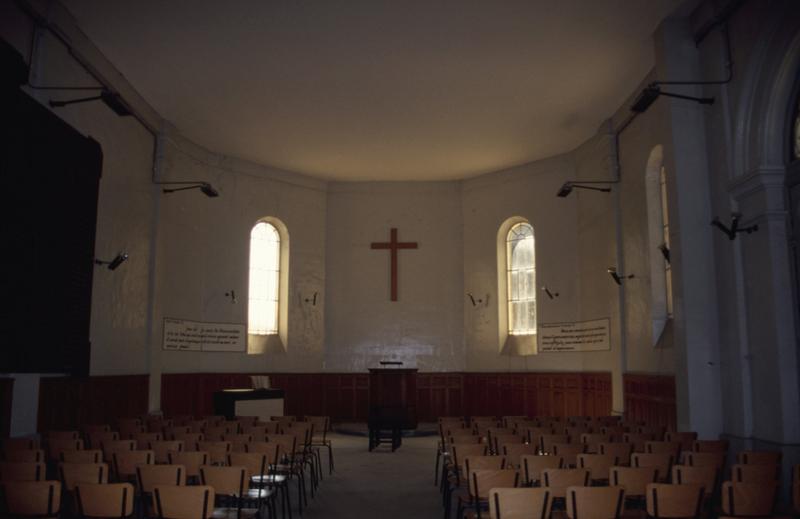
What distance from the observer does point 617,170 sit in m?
14.4

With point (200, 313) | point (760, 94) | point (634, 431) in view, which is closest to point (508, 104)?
point (760, 94)

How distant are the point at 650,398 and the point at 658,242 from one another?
2.82m

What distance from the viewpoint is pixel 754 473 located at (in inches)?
227

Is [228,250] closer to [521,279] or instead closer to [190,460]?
[521,279]

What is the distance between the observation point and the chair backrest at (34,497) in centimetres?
499

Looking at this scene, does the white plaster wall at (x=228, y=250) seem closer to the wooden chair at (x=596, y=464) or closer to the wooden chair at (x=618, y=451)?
the wooden chair at (x=618, y=451)

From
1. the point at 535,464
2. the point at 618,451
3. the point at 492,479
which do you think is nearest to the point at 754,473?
the point at 618,451

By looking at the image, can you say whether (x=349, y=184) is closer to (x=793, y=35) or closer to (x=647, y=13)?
(x=647, y=13)

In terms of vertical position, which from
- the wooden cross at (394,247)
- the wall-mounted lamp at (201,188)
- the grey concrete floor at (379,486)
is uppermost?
the wall-mounted lamp at (201,188)

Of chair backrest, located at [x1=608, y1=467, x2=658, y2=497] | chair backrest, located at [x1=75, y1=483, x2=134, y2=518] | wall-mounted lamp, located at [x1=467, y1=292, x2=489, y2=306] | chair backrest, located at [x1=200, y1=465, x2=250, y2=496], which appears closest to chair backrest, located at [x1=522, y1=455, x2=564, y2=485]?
chair backrest, located at [x1=608, y1=467, x2=658, y2=497]

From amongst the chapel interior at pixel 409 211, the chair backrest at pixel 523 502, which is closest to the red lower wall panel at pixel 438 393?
the chapel interior at pixel 409 211

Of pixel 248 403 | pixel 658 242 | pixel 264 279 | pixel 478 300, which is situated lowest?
pixel 248 403

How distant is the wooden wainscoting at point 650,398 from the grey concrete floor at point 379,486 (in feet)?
12.7

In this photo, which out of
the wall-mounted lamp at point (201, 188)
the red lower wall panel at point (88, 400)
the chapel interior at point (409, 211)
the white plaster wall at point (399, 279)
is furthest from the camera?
the white plaster wall at point (399, 279)
